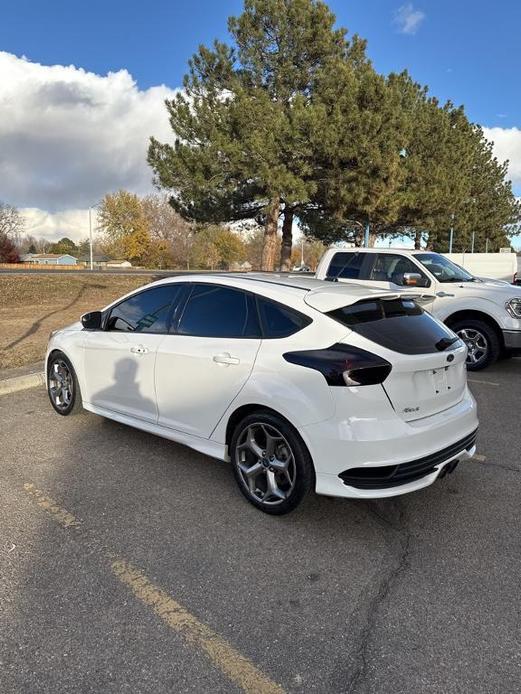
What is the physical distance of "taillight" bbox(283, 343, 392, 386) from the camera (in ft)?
9.87

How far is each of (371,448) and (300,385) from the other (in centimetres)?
56

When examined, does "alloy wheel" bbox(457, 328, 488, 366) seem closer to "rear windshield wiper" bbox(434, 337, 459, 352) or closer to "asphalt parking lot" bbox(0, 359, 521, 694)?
"asphalt parking lot" bbox(0, 359, 521, 694)

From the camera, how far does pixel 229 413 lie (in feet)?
11.6

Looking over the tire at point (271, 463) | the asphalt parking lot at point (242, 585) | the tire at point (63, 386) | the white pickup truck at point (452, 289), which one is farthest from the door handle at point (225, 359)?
the white pickup truck at point (452, 289)

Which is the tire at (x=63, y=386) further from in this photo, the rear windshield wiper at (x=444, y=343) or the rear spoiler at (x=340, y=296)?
the rear windshield wiper at (x=444, y=343)

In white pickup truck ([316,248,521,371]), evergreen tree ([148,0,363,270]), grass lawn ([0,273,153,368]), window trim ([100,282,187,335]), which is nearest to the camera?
window trim ([100,282,187,335])

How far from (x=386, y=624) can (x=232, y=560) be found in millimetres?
920

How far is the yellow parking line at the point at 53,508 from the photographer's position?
3.34 m

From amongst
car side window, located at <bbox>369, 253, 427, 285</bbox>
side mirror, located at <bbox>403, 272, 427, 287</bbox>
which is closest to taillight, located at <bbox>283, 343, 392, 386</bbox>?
side mirror, located at <bbox>403, 272, 427, 287</bbox>

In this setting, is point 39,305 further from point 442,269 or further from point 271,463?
point 271,463

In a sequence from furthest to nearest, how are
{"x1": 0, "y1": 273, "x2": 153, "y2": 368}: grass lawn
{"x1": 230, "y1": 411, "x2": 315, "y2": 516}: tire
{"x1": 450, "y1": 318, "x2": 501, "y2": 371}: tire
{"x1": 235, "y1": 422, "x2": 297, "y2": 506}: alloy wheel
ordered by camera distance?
{"x1": 0, "y1": 273, "x2": 153, "y2": 368}: grass lawn → {"x1": 450, "y1": 318, "x2": 501, "y2": 371}: tire → {"x1": 235, "y1": 422, "x2": 297, "y2": 506}: alloy wheel → {"x1": 230, "y1": 411, "x2": 315, "y2": 516}: tire

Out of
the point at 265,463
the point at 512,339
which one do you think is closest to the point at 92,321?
the point at 265,463

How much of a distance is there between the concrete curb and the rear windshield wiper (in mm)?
5302

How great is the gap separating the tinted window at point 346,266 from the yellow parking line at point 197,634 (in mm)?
6781
